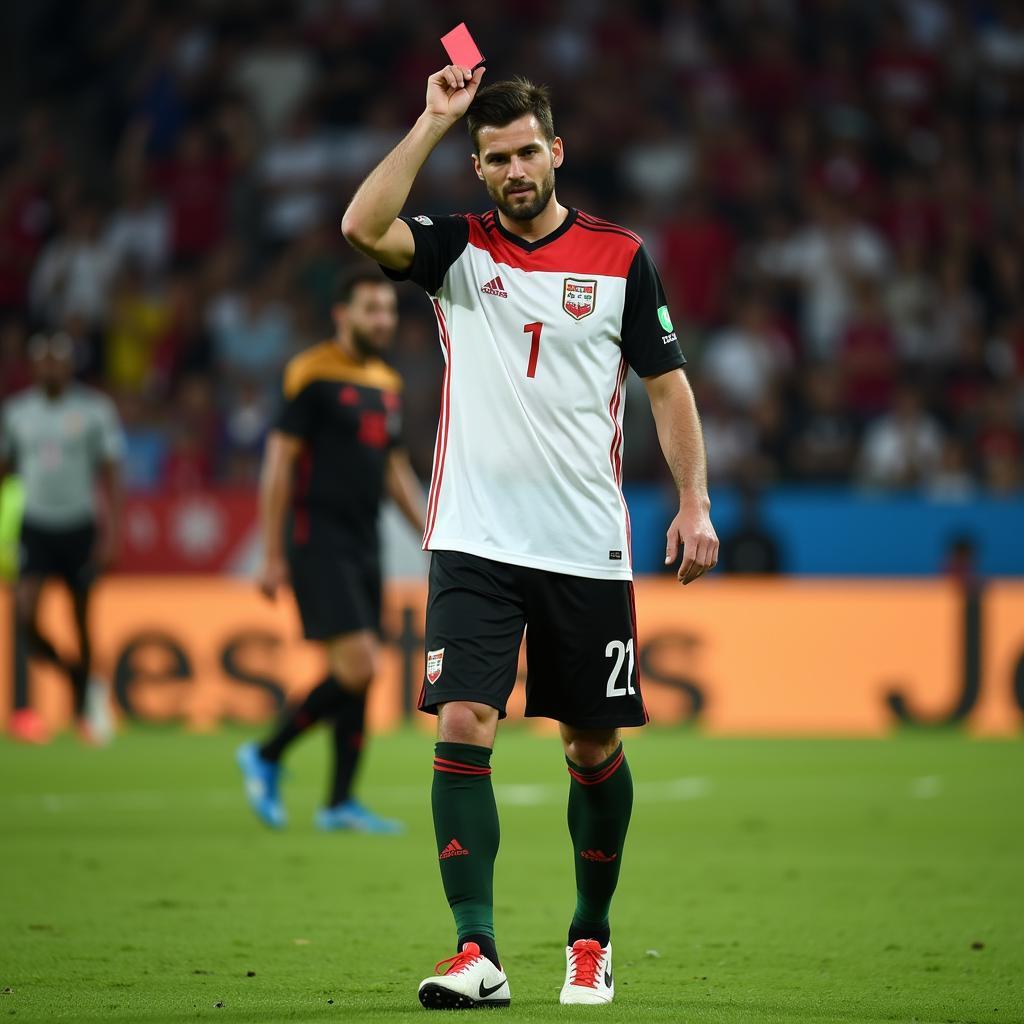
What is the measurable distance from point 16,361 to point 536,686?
48.2 feet

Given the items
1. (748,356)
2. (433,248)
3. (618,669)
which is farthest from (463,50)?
(748,356)

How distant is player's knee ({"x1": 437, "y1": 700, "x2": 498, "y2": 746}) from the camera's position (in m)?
5.23

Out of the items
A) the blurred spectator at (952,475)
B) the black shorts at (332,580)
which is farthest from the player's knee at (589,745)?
the blurred spectator at (952,475)

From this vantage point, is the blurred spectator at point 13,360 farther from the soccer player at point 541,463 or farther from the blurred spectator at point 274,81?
the soccer player at point 541,463

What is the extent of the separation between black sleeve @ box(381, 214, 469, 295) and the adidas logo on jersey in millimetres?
1555

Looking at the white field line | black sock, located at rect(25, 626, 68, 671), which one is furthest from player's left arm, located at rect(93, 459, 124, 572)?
the white field line

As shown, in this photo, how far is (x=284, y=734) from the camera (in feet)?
32.0

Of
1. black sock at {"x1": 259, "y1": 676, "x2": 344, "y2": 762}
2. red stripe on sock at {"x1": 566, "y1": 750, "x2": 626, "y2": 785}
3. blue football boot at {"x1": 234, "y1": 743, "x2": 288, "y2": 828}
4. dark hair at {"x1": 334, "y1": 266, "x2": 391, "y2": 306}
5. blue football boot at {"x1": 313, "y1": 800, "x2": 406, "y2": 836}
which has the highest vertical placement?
dark hair at {"x1": 334, "y1": 266, "x2": 391, "y2": 306}

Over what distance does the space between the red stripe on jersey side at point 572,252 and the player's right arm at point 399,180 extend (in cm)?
28

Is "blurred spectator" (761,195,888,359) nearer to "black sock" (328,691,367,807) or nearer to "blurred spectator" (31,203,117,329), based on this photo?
"blurred spectator" (31,203,117,329)

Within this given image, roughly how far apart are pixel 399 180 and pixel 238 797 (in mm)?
6375

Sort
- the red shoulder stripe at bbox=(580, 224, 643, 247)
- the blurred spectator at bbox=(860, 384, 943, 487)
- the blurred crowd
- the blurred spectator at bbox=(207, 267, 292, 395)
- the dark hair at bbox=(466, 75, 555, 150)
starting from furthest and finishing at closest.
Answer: the blurred spectator at bbox=(207, 267, 292, 395) → the blurred crowd → the blurred spectator at bbox=(860, 384, 943, 487) → the red shoulder stripe at bbox=(580, 224, 643, 247) → the dark hair at bbox=(466, 75, 555, 150)

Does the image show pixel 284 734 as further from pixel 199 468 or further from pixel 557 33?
pixel 557 33

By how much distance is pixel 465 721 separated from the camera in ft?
17.2
